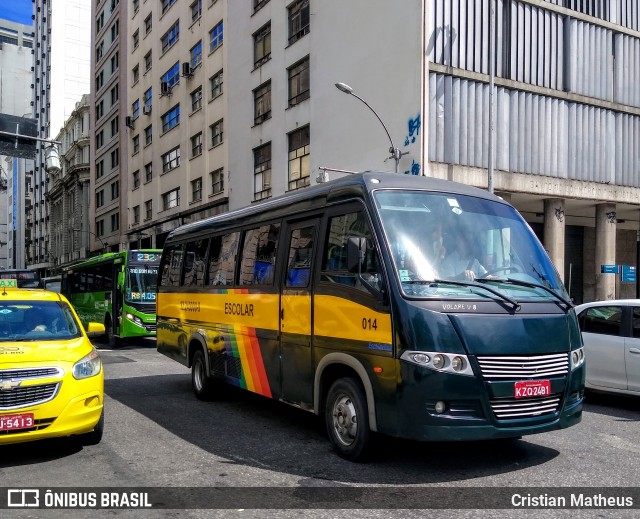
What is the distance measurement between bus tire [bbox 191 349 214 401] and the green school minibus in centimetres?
172

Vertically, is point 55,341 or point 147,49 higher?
point 147,49

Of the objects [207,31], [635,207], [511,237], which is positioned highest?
[207,31]

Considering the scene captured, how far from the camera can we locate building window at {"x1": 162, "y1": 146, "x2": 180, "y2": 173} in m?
43.3

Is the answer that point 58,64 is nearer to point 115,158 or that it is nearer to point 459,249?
point 115,158

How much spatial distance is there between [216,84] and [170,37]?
31.3 ft

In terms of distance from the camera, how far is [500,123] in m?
24.0

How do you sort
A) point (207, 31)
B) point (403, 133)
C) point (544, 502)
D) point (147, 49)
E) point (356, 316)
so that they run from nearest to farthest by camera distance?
point (544, 502) < point (356, 316) < point (403, 133) < point (207, 31) < point (147, 49)

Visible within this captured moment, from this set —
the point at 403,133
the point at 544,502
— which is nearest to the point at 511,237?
the point at 544,502

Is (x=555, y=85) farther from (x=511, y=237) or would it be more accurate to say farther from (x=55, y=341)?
(x=55, y=341)

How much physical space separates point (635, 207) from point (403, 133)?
1279 cm

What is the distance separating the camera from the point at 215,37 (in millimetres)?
38469

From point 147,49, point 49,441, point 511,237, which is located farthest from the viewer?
point 147,49

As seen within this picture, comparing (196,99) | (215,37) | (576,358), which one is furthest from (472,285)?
(196,99)

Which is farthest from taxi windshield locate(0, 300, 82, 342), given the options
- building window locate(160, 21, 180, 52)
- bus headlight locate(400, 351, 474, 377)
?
building window locate(160, 21, 180, 52)
